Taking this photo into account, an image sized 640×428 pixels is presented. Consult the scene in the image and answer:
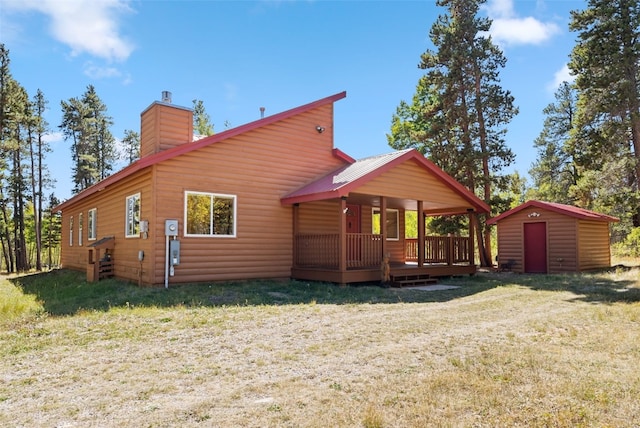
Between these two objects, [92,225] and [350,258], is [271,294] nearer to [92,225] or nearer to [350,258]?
[350,258]

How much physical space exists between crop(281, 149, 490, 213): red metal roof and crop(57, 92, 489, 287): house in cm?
4

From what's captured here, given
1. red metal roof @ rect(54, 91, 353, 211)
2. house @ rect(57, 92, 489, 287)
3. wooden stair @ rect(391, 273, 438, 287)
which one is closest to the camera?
red metal roof @ rect(54, 91, 353, 211)

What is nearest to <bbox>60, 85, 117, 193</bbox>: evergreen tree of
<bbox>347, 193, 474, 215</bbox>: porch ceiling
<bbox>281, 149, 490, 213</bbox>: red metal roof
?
<bbox>347, 193, 474, 215</bbox>: porch ceiling

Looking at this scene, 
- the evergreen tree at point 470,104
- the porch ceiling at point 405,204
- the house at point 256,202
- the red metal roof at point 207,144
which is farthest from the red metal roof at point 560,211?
the red metal roof at point 207,144

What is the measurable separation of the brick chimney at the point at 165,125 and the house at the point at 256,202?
1.1 inches

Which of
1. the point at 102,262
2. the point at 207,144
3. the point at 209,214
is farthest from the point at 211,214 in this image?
the point at 102,262

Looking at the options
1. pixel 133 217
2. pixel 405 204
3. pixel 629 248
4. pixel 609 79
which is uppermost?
pixel 609 79

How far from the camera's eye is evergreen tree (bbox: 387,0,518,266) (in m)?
21.0

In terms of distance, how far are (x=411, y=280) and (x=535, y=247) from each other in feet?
26.8

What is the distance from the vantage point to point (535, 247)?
18156mm

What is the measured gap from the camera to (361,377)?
4.28m

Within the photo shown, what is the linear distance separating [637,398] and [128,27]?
14.5 m

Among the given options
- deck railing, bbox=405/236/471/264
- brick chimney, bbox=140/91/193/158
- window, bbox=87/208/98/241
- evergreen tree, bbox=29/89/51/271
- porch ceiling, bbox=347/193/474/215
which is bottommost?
deck railing, bbox=405/236/471/264

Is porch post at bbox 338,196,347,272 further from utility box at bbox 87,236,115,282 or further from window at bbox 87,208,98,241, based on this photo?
window at bbox 87,208,98,241
